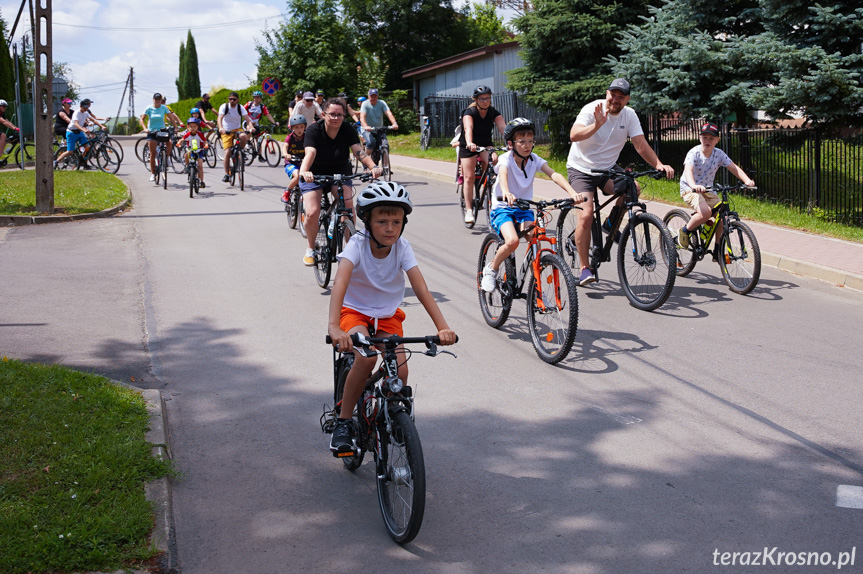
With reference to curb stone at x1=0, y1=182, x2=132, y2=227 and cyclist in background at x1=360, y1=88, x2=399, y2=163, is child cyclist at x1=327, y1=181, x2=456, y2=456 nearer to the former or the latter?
curb stone at x1=0, y1=182, x2=132, y2=227

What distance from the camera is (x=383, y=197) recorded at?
4.31 metres

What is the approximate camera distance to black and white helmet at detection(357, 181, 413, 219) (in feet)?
14.2

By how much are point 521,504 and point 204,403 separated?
2579mm

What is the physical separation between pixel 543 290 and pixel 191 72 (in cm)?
8999

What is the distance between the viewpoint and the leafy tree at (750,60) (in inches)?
545

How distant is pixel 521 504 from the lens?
4.45 m

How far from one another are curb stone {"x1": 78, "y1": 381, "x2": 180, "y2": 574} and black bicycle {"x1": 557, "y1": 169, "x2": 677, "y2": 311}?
173 inches

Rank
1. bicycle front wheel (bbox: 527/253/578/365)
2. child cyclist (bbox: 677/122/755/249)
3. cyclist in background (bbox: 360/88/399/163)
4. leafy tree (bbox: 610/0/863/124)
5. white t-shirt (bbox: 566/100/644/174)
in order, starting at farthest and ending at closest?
cyclist in background (bbox: 360/88/399/163) → leafy tree (bbox: 610/0/863/124) → child cyclist (bbox: 677/122/755/249) → white t-shirt (bbox: 566/100/644/174) → bicycle front wheel (bbox: 527/253/578/365)

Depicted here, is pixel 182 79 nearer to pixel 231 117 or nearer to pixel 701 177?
pixel 231 117

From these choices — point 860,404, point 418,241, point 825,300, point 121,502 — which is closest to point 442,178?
point 418,241

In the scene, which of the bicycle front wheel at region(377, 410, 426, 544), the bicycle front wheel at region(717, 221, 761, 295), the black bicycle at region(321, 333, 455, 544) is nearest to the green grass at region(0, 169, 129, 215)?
the bicycle front wheel at region(717, 221, 761, 295)

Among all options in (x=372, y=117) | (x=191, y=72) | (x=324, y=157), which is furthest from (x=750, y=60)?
(x=191, y=72)

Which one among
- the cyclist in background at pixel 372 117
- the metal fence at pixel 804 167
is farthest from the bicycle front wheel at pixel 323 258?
the cyclist in background at pixel 372 117

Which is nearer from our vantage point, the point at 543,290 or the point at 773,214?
the point at 543,290
